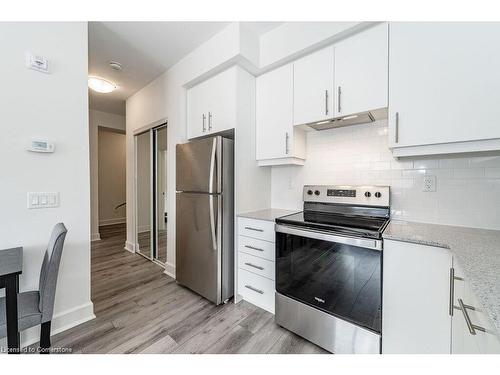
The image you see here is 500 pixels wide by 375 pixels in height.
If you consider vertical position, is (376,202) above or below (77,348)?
above

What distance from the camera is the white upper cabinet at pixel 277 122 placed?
6.73ft

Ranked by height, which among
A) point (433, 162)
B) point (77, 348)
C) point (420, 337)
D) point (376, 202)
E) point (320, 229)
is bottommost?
point (77, 348)

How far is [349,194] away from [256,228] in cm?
92

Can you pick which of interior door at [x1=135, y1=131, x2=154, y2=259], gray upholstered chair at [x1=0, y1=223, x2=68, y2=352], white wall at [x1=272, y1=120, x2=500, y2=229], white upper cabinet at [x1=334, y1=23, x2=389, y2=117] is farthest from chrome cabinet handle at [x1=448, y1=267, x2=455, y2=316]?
interior door at [x1=135, y1=131, x2=154, y2=259]

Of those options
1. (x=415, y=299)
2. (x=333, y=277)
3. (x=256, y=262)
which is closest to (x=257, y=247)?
(x=256, y=262)

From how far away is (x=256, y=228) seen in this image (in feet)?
6.50

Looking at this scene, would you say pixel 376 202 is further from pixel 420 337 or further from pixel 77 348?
pixel 77 348

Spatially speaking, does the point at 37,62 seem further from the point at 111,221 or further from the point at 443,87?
the point at 111,221

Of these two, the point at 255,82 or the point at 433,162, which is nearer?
the point at 433,162

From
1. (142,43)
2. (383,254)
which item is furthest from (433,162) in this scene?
(142,43)

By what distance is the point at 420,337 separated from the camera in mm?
1209

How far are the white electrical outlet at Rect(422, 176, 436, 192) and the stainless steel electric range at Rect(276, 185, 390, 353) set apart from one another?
0.26 meters

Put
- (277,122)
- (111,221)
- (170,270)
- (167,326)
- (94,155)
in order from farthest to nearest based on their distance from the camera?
1. (111,221)
2. (94,155)
3. (170,270)
4. (277,122)
5. (167,326)

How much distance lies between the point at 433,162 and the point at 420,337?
123 cm
